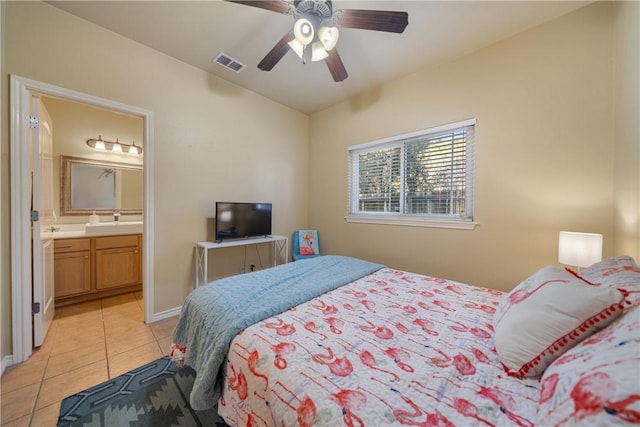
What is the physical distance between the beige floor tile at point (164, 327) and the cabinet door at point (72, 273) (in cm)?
130

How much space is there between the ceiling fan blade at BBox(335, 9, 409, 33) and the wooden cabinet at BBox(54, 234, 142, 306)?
3.61 m

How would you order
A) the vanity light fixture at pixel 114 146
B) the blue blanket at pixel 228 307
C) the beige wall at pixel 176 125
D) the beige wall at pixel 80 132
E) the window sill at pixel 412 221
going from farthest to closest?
the vanity light fixture at pixel 114 146 → the beige wall at pixel 80 132 → the window sill at pixel 412 221 → the beige wall at pixel 176 125 → the blue blanket at pixel 228 307

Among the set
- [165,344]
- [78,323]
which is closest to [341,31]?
[165,344]

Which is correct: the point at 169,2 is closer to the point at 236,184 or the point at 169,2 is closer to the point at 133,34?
the point at 133,34

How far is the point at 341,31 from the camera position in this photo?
82.7 inches

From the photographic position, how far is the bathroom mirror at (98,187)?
318 centimetres

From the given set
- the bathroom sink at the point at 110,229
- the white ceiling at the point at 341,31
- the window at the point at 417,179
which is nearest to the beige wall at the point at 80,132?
the bathroom sink at the point at 110,229

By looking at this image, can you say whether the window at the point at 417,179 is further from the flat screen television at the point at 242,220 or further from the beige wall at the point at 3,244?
the beige wall at the point at 3,244

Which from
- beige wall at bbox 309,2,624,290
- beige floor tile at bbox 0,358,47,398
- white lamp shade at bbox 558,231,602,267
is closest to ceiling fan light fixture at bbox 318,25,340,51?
beige wall at bbox 309,2,624,290

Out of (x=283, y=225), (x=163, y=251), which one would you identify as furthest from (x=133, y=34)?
(x=283, y=225)

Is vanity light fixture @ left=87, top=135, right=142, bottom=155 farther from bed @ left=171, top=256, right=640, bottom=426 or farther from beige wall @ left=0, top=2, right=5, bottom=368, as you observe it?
bed @ left=171, top=256, right=640, bottom=426

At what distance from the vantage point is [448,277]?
2.49 meters

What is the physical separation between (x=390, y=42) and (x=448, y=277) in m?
2.41

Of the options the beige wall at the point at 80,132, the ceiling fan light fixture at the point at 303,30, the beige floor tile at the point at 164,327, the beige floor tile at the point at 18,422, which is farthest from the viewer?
the beige wall at the point at 80,132
